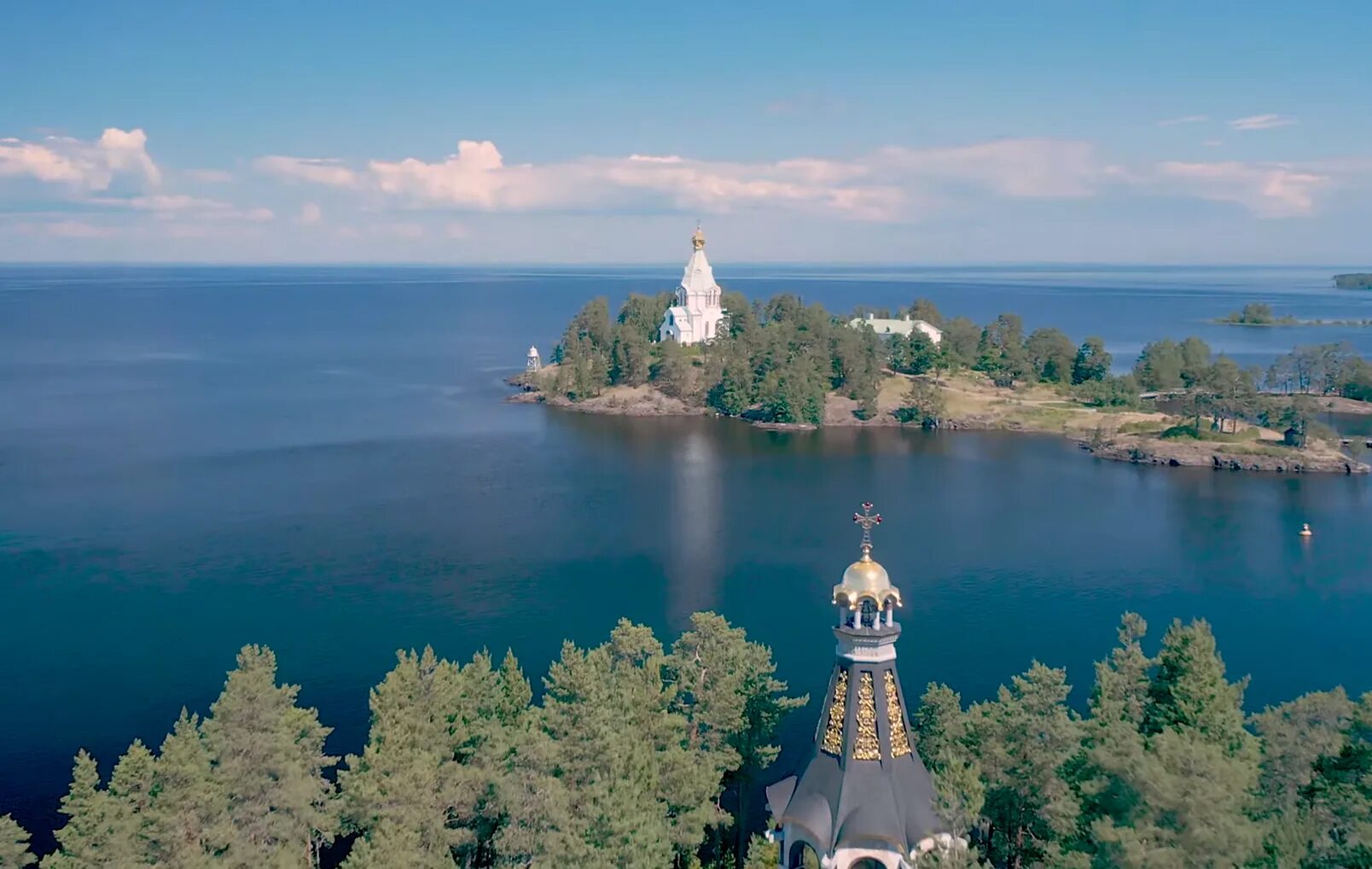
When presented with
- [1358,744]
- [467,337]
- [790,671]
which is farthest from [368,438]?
[467,337]

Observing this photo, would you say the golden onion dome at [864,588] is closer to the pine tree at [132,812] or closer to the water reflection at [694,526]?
the pine tree at [132,812]

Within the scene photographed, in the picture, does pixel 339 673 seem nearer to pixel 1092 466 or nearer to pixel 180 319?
pixel 1092 466

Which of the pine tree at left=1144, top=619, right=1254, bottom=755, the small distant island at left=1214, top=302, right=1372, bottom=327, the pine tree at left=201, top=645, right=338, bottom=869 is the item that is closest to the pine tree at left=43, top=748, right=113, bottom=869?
the pine tree at left=201, top=645, right=338, bottom=869

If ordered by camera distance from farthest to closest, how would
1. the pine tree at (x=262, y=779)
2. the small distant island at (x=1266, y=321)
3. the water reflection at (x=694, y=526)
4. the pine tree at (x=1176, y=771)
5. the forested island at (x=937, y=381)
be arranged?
the small distant island at (x=1266, y=321)
the forested island at (x=937, y=381)
the water reflection at (x=694, y=526)
the pine tree at (x=262, y=779)
the pine tree at (x=1176, y=771)

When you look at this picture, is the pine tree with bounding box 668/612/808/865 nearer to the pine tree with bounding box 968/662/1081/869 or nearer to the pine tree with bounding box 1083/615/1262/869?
the pine tree with bounding box 968/662/1081/869

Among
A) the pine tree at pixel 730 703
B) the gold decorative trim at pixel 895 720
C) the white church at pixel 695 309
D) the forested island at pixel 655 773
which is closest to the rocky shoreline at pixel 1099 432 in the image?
the white church at pixel 695 309

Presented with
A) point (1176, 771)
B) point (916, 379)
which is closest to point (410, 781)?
point (1176, 771)
